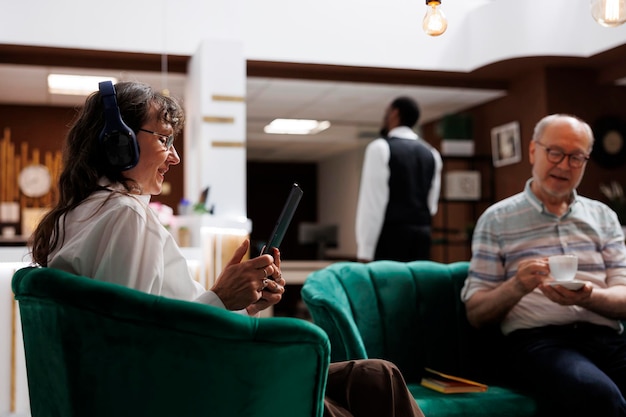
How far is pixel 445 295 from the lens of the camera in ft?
9.55

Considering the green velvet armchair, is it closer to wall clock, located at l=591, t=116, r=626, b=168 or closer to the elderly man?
the elderly man

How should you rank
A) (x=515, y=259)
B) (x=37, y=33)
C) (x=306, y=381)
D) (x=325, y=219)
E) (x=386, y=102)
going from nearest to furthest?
(x=306, y=381) → (x=515, y=259) → (x=37, y=33) → (x=386, y=102) → (x=325, y=219)

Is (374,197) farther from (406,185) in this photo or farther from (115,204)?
(115,204)

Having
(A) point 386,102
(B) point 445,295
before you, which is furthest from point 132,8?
(B) point 445,295

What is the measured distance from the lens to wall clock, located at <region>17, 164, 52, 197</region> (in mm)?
9125

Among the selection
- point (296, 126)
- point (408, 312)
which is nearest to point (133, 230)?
point (408, 312)

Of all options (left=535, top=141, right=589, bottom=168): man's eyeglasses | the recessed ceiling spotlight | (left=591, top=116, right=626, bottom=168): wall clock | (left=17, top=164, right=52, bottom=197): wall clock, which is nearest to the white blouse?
(left=535, top=141, right=589, bottom=168): man's eyeglasses

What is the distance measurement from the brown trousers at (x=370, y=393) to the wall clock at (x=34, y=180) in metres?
8.18

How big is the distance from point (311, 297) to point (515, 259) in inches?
33.0

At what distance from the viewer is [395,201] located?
4816 millimetres

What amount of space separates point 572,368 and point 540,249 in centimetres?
50

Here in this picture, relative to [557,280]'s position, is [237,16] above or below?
above

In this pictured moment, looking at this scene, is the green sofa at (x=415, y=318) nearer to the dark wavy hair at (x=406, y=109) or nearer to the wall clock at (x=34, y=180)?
the dark wavy hair at (x=406, y=109)

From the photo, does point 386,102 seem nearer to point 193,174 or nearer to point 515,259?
point 193,174
